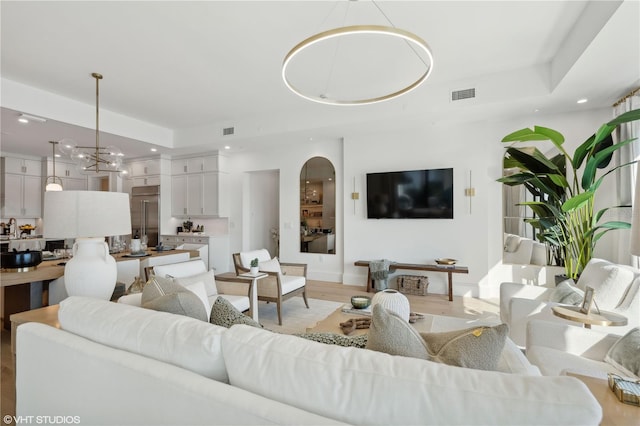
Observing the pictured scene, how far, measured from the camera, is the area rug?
3463 millimetres

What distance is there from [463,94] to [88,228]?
4.25m

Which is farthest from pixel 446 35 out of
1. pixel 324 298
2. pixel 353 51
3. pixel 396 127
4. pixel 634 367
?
pixel 324 298

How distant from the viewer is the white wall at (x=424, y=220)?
15.2 feet

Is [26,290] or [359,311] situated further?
[26,290]

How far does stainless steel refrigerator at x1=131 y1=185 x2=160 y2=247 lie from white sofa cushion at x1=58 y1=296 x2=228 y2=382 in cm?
608

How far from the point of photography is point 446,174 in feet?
15.8

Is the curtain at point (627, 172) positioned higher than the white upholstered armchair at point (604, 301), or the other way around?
the curtain at point (627, 172)

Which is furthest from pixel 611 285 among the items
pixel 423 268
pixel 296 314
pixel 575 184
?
pixel 296 314

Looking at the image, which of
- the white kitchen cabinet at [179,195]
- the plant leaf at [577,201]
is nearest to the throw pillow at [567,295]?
the plant leaf at [577,201]

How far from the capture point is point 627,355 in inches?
60.9

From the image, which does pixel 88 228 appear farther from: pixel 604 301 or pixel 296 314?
pixel 604 301

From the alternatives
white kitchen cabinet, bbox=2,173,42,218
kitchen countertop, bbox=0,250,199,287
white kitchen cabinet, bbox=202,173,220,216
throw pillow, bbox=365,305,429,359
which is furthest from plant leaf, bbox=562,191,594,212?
white kitchen cabinet, bbox=2,173,42,218

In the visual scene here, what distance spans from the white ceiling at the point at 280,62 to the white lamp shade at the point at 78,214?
179 cm

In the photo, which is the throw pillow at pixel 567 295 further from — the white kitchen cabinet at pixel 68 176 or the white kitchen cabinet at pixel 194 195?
the white kitchen cabinet at pixel 68 176
